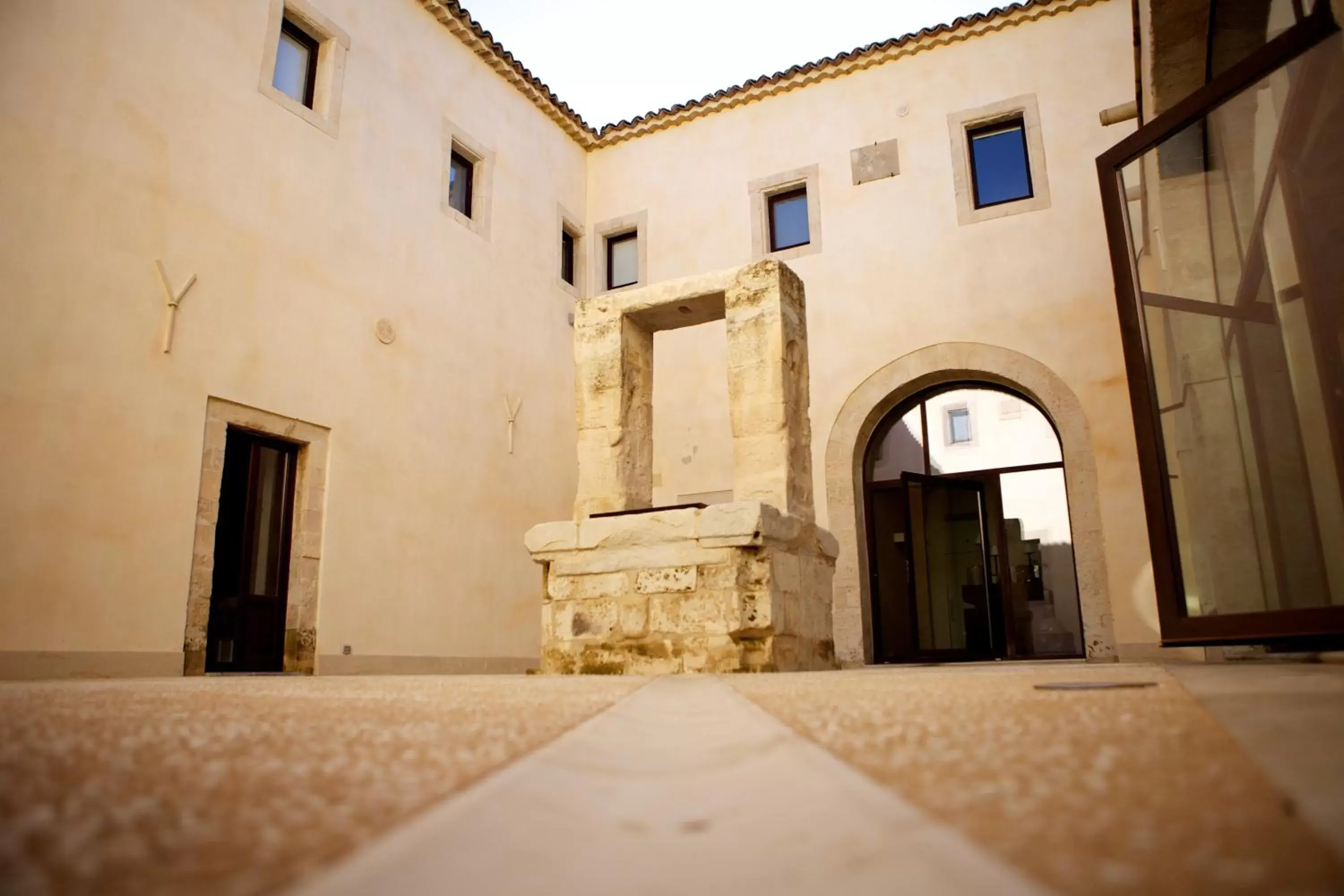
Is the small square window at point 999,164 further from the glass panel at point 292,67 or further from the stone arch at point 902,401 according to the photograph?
the glass panel at point 292,67

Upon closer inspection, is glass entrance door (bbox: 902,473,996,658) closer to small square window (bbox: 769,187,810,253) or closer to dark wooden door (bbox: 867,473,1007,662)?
dark wooden door (bbox: 867,473,1007,662)

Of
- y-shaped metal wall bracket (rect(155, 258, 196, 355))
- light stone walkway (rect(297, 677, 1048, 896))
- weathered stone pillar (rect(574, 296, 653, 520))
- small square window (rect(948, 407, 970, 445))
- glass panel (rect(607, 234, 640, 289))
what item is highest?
glass panel (rect(607, 234, 640, 289))

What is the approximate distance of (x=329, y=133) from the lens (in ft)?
26.8

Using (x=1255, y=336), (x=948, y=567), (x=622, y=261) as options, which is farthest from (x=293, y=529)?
(x=948, y=567)

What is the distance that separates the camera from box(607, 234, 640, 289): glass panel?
11852mm

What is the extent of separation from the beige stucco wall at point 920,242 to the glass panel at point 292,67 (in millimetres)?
4600

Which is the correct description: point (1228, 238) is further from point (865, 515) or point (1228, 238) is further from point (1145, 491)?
point (865, 515)

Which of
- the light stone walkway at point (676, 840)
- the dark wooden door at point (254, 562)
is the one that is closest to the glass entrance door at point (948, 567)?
the dark wooden door at point (254, 562)

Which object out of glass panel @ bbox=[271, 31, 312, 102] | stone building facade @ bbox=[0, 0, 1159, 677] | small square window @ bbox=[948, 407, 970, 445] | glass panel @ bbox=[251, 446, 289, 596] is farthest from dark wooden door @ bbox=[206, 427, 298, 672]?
small square window @ bbox=[948, 407, 970, 445]

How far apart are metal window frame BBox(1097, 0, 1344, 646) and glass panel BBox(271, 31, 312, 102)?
6.96 metres

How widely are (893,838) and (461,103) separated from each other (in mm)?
10678

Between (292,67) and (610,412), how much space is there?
194 inches

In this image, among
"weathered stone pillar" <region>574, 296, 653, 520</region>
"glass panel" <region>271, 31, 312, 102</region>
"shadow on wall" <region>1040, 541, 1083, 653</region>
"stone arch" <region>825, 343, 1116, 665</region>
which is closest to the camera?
"weathered stone pillar" <region>574, 296, 653, 520</region>

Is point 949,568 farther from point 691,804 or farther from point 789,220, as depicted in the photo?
point 691,804
